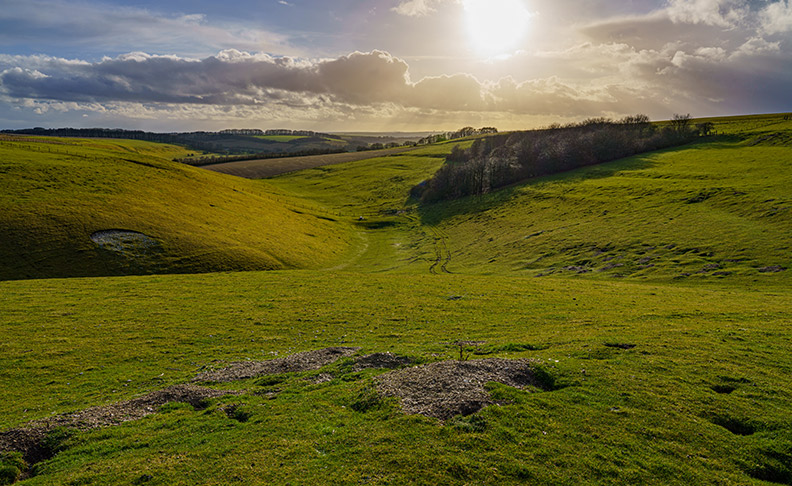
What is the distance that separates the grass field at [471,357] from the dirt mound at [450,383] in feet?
1.91

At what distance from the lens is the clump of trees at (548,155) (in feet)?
387

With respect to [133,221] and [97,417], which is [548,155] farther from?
[97,417]

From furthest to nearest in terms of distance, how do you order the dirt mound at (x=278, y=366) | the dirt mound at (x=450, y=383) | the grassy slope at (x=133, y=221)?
the grassy slope at (x=133, y=221)
the dirt mound at (x=278, y=366)
the dirt mound at (x=450, y=383)

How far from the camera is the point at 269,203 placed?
333 ft

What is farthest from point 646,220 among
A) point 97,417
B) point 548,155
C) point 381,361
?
point 97,417

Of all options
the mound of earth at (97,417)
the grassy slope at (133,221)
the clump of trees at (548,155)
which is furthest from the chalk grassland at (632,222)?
the mound of earth at (97,417)

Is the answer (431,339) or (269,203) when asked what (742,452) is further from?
(269,203)

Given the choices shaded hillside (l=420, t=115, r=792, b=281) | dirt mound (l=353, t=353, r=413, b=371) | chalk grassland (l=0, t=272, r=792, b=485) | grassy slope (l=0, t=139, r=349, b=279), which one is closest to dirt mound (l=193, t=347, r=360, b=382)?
chalk grassland (l=0, t=272, r=792, b=485)

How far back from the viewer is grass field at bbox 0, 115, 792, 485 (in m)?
12.0

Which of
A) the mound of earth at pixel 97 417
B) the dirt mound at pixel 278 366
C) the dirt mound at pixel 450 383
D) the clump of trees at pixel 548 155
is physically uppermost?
the clump of trees at pixel 548 155

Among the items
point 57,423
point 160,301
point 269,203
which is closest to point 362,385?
point 57,423

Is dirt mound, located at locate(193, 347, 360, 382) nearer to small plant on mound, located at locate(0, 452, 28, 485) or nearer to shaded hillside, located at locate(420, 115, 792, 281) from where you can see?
small plant on mound, located at locate(0, 452, 28, 485)

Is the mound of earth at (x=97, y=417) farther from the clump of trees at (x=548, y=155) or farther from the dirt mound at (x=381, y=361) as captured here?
the clump of trees at (x=548, y=155)

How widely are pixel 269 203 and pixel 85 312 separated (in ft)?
229
